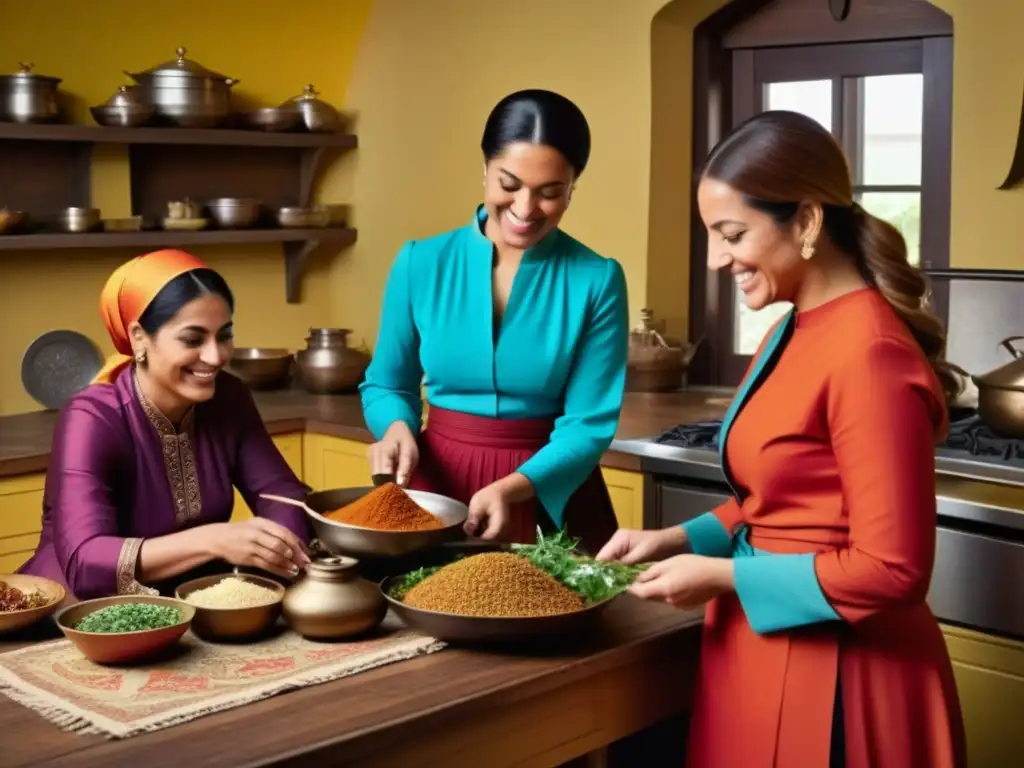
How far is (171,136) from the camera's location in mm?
4254

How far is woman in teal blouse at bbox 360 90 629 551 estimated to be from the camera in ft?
8.40

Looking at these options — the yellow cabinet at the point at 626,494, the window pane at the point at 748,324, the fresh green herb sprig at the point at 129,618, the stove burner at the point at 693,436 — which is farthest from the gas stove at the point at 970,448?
the fresh green herb sprig at the point at 129,618

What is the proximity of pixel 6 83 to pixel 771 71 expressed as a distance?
2163 millimetres

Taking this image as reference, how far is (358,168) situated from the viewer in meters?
4.89

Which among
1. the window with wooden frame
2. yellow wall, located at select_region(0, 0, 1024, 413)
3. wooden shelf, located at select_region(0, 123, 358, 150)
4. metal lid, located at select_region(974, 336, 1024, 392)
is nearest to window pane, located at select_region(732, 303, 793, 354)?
the window with wooden frame

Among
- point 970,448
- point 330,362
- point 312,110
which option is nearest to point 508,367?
point 970,448

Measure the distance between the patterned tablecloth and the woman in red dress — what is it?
1.30 ft

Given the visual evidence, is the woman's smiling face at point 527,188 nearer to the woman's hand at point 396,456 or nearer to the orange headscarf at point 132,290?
the woman's hand at point 396,456

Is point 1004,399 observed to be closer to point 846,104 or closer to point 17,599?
point 846,104

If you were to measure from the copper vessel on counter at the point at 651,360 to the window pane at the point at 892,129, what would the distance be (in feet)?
2.35

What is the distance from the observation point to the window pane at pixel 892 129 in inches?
153

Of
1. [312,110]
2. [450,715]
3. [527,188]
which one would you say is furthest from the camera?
[312,110]

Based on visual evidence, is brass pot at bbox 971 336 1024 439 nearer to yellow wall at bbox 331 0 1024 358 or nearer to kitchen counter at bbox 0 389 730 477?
yellow wall at bbox 331 0 1024 358

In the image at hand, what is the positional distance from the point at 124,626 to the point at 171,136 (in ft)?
8.81
